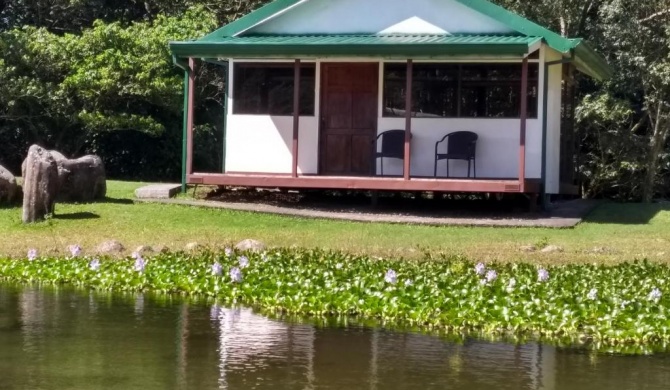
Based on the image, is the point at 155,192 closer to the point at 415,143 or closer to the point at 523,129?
→ the point at 415,143

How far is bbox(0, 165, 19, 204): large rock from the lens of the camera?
65.7 feet

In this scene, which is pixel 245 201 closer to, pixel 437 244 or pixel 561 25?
pixel 437 244

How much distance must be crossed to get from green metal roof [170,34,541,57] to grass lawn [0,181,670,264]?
2.90 metres

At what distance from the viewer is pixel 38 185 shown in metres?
18.4

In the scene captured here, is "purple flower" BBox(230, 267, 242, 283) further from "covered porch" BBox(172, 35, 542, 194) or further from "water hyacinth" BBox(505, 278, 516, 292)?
"covered porch" BBox(172, 35, 542, 194)

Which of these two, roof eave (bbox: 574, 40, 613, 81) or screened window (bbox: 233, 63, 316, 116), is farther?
screened window (bbox: 233, 63, 316, 116)

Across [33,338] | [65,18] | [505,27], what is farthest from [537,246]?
[65,18]

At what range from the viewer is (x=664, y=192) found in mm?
28516

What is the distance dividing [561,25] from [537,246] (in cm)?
1208

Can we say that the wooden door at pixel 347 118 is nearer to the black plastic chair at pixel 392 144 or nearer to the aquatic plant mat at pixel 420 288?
the black plastic chair at pixel 392 144

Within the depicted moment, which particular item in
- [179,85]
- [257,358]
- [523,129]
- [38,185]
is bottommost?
[257,358]

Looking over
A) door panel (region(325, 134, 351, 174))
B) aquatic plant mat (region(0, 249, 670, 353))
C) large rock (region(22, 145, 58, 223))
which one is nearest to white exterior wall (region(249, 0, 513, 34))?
door panel (region(325, 134, 351, 174))

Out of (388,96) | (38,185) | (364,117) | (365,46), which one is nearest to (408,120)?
(365,46)

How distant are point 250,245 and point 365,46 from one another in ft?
20.0
